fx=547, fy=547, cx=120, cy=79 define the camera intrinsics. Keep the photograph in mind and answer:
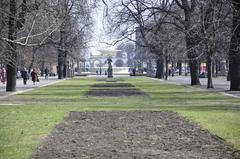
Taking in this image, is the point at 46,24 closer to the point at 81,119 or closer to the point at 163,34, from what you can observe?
the point at 81,119

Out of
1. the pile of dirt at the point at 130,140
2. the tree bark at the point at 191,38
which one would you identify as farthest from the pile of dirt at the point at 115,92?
the pile of dirt at the point at 130,140

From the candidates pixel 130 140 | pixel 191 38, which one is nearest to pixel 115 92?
pixel 191 38

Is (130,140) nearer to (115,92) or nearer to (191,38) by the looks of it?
(115,92)

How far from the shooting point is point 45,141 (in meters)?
12.7

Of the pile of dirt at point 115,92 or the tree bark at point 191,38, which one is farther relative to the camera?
the tree bark at point 191,38

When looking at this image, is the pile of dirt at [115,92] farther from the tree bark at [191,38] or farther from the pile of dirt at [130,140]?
the pile of dirt at [130,140]

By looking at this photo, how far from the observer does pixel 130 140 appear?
12922 millimetres

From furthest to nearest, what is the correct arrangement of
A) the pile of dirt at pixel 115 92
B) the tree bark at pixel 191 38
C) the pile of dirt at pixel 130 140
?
1. the tree bark at pixel 191 38
2. the pile of dirt at pixel 115 92
3. the pile of dirt at pixel 130 140

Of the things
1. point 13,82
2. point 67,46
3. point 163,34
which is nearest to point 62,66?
point 67,46

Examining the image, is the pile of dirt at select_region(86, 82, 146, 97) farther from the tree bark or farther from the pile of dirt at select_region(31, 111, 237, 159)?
the pile of dirt at select_region(31, 111, 237, 159)

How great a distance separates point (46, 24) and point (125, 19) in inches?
1014

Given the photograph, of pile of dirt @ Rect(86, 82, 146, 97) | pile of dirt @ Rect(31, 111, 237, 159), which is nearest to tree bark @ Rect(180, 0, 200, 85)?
pile of dirt @ Rect(86, 82, 146, 97)

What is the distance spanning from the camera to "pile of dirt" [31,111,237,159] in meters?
10.9

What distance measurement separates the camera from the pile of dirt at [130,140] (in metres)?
10.9
